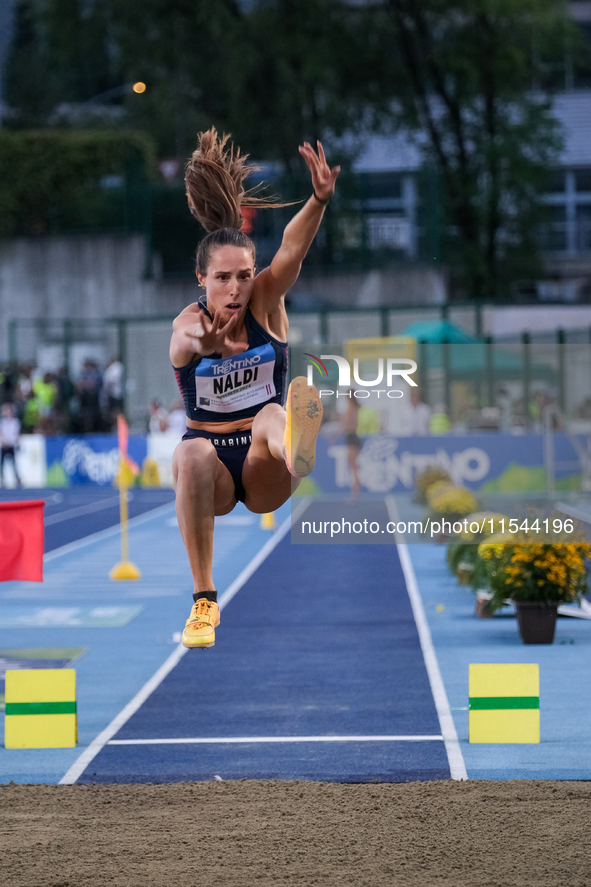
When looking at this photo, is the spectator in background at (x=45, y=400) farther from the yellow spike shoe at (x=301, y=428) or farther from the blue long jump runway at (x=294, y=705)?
the yellow spike shoe at (x=301, y=428)

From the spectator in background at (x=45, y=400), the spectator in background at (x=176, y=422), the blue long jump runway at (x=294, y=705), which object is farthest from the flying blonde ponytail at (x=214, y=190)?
the spectator in background at (x=45, y=400)

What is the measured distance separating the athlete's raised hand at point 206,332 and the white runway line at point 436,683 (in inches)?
76.7

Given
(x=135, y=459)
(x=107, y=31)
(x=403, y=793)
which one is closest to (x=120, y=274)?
(x=135, y=459)

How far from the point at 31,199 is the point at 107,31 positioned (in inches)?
309

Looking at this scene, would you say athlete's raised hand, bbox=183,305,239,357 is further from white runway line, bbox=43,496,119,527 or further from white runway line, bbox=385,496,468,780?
white runway line, bbox=43,496,119,527

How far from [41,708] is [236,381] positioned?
4913mm

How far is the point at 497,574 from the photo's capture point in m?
12.4

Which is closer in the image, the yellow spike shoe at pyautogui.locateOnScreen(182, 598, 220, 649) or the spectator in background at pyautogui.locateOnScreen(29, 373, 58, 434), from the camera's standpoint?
the yellow spike shoe at pyautogui.locateOnScreen(182, 598, 220, 649)

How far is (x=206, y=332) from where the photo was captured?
194 inches

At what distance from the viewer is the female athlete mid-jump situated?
4930 millimetres

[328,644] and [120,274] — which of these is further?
[120,274]

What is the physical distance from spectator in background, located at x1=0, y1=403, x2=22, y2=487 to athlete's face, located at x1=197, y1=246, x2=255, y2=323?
22257 mm

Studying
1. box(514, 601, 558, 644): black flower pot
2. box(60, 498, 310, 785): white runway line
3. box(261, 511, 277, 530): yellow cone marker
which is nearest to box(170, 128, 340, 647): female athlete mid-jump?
box(60, 498, 310, 785): white runway line

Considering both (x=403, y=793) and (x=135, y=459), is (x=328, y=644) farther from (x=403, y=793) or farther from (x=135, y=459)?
(x=135, y=459)
